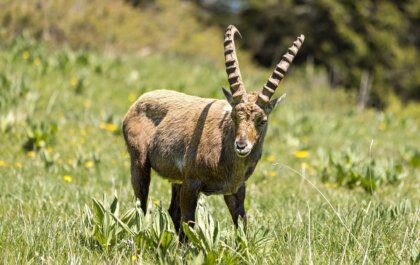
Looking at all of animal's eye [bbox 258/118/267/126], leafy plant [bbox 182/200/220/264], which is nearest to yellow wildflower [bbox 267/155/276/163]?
animal's eye [bbox 258/118/267/126]

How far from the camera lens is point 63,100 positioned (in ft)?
33.9

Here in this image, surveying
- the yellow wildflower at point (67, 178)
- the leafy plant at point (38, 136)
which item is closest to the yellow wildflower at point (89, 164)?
the yellow wildflower at point (67, 178)

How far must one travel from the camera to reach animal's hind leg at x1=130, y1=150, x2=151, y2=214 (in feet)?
17.5

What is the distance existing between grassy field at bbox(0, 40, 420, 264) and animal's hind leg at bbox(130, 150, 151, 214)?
0.40ft

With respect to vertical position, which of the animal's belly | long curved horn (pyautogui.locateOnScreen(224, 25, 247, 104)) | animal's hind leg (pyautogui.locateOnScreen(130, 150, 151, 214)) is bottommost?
animal's hind leg (pyautogui.locateOnScreen(130, 150, 151, 214))

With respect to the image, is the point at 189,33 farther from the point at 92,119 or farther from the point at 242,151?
the point at 242,151

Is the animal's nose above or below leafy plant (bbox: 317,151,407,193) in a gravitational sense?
above

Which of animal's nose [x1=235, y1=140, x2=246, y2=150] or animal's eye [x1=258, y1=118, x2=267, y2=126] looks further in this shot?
animal's eye [x1=258, y1=118, x2=267, y2=126]

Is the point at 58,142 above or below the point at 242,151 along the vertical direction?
below

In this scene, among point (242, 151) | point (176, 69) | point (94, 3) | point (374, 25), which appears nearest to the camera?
point (242, 151)

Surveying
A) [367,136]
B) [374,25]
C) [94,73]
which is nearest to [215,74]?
[94,73]

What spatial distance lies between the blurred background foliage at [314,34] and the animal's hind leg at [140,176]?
1279 cm

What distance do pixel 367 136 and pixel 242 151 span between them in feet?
25.0

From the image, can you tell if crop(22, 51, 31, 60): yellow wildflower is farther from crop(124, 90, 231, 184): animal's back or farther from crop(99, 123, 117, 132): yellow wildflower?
crop(124, 90, 231, 184): animal's back
